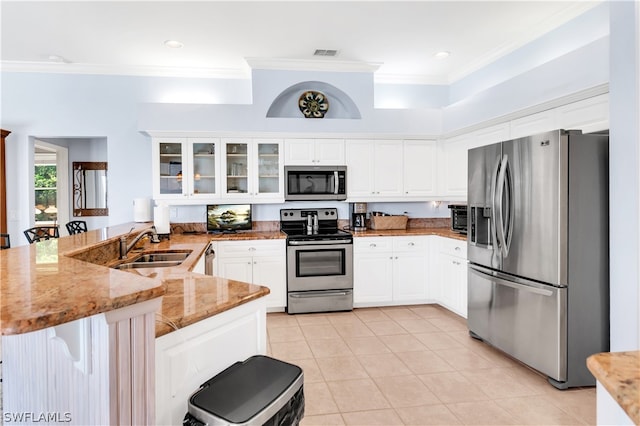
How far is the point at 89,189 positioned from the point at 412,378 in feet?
20.2

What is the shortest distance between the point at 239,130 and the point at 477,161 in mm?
2587

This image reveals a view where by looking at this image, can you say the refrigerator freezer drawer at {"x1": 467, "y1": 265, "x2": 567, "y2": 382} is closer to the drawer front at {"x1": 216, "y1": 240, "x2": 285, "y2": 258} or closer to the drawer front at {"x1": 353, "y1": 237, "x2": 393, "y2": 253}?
the drawer front at {"x1": 353, "y1": 237, "x2": 393, "y2": 253}

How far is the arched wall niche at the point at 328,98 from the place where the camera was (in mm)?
4715

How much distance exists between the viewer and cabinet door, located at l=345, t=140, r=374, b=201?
470cm

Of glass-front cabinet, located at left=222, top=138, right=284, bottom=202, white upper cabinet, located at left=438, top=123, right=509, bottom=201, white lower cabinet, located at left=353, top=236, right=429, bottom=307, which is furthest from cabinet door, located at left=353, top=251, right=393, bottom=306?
glass-front cabinet, located at left=222, top=138, right=284, bottom=202

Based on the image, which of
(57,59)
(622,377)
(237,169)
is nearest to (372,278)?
(237,169)

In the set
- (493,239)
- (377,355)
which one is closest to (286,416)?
(377,355)

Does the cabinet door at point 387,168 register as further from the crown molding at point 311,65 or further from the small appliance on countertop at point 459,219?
the crown molding at point 311,65

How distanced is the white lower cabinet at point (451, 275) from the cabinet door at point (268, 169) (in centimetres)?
200

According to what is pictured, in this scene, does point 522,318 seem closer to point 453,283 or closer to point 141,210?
point 453,283

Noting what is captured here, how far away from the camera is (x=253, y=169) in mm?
4547

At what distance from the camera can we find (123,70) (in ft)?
15.1

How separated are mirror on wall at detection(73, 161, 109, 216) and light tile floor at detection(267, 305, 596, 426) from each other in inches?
171

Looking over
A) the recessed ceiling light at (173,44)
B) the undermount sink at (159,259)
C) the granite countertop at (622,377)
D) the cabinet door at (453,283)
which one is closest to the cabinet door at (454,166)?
the cabinet door at (453,283)
